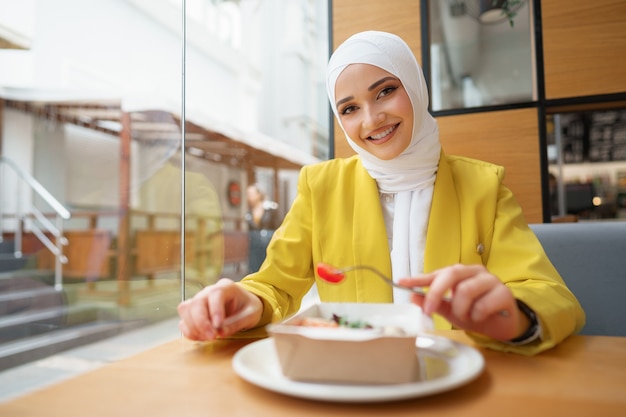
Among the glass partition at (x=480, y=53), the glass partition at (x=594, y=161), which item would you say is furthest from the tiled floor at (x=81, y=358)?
the glass partition at (x=594, y=161)

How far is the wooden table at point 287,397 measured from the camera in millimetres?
388

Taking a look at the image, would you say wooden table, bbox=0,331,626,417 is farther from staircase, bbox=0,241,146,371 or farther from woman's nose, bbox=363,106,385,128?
staircase, bbox=0,241,146,371

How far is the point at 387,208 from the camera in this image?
1.17m

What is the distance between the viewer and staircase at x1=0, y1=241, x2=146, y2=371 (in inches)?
159

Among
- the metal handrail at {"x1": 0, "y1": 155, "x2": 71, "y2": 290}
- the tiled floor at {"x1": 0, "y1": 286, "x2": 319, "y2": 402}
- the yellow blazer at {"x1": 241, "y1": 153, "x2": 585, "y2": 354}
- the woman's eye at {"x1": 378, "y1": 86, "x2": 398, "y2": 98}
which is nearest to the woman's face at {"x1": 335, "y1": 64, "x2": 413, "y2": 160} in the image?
the woman's eye at {"x1": 378, "y1": 86, "x2": 398, "y2": 98}

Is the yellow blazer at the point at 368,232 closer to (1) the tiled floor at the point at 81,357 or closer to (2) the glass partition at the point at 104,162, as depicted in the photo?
(1) the tiled floor at the point at 81,357

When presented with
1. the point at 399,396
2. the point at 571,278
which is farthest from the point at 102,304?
the point at 399,396

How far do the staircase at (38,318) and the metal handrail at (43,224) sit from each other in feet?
0.34

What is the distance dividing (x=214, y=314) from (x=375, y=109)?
60cm

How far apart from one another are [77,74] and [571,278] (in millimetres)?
7215

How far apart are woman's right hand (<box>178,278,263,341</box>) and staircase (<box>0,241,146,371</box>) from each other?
3795 millimetres

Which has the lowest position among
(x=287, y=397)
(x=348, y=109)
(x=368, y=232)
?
(x=287, y=397)

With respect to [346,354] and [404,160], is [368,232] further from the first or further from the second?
[346,354]

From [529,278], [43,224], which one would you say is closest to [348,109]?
[529,278]
